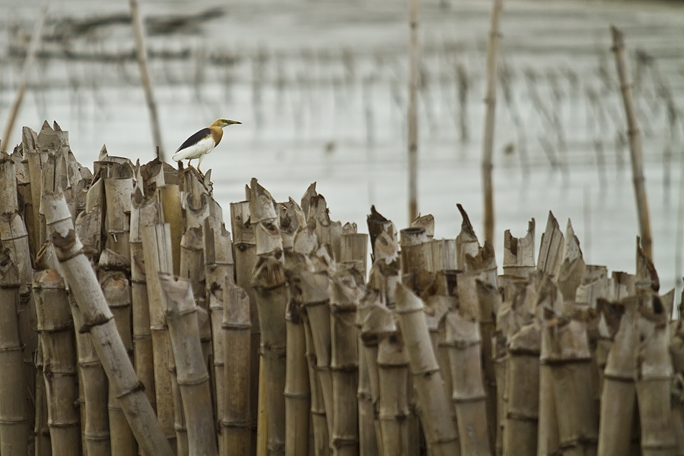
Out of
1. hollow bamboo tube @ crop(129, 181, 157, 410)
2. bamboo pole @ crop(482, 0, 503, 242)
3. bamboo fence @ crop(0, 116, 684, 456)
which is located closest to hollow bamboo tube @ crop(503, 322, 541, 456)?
bamboo fence @ crop(0, 116, 684, 456)

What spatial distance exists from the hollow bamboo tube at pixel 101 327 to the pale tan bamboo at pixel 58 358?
6.5 inches

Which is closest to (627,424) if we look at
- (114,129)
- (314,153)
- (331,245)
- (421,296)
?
(421,296)

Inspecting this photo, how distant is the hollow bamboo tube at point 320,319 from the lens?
172 centimetres

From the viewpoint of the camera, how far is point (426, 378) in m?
1.59

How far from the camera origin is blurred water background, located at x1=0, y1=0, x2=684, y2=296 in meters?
6.25

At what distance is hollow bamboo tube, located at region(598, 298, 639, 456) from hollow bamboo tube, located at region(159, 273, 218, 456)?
0.84 meters

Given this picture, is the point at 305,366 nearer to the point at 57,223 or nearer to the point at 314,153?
the point at 57,223

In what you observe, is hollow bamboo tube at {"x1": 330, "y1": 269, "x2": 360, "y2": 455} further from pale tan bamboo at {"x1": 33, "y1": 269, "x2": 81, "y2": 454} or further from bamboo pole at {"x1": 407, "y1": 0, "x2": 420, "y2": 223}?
bamboo pole at {"x1": 407, "y1": 0, "x2": 420, "y2": 223}

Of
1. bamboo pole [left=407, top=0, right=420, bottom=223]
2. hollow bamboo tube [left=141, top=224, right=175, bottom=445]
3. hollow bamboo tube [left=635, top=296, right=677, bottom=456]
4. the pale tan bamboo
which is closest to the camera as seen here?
hollow bamboo tube [left=635, top=296, right=677, bottom=456]

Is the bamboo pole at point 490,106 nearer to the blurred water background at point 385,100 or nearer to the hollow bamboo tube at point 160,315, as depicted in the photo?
the blurred water background at point 385,100

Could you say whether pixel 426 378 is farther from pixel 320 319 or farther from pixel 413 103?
pixel 413 103

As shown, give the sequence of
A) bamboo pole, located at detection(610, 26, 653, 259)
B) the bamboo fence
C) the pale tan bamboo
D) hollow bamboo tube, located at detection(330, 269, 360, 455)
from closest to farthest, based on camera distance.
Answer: the bamboo fence < hollow bamboo tube, located at detection(330, 269, 360, 455) < the pale tan bamboo < bamboo pole, located at detection(610, 26, 653, 259)

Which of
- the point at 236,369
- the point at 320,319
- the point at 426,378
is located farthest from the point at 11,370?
the point at 426,378

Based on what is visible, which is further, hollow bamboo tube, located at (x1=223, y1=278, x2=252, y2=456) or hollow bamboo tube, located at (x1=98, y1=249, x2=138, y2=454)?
hollow bamboo tube, located at (x1=98, y1=249, x2=138, y2=454)
